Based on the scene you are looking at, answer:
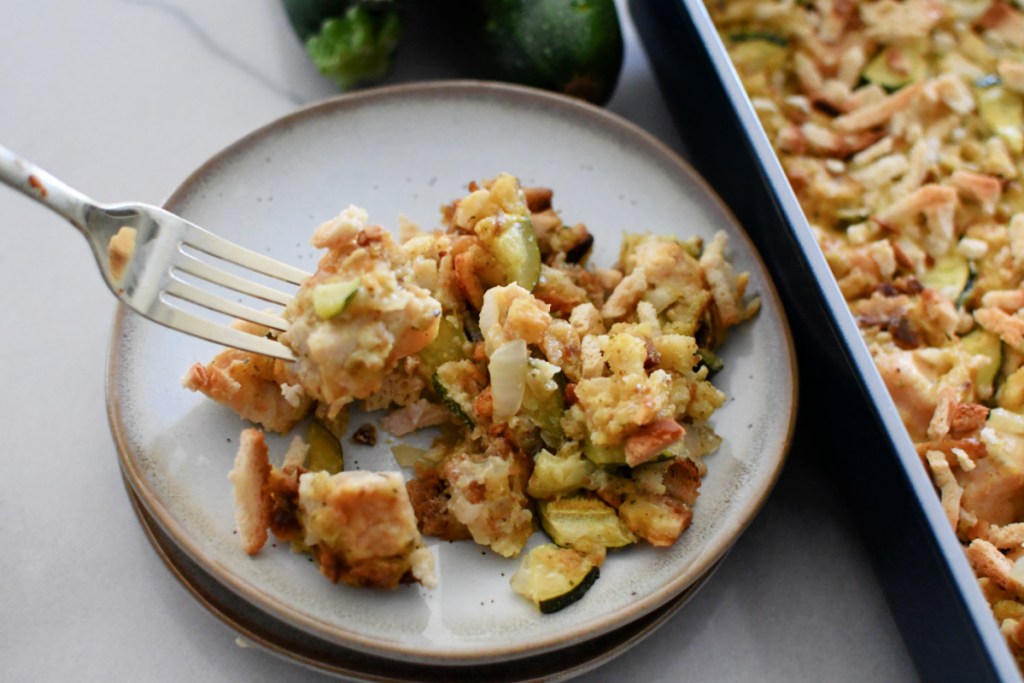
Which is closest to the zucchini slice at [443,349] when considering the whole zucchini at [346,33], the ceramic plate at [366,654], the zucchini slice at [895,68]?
the ceramic plate at [366,654]

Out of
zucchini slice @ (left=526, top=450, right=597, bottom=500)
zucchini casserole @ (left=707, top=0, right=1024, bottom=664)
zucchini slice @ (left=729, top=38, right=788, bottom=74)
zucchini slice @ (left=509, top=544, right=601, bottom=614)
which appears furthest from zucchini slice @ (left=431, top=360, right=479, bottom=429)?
zucchini slice @ (left=729, top=38, right=788, bottom=74)

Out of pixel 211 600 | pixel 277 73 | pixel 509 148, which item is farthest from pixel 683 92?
pixel 211 600

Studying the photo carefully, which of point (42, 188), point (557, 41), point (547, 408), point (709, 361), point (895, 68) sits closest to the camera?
point (42, 188)

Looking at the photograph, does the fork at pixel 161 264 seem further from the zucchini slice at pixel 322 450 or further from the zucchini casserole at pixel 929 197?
the zucchini casserole at pixel 929 197

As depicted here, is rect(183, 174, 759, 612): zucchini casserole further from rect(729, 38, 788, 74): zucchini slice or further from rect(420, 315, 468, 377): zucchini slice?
rect(729, 38, 788, 74): zucchini slice

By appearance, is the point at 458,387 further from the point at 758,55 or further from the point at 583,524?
the point at 758,55

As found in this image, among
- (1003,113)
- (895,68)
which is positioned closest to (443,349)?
(895,68)
